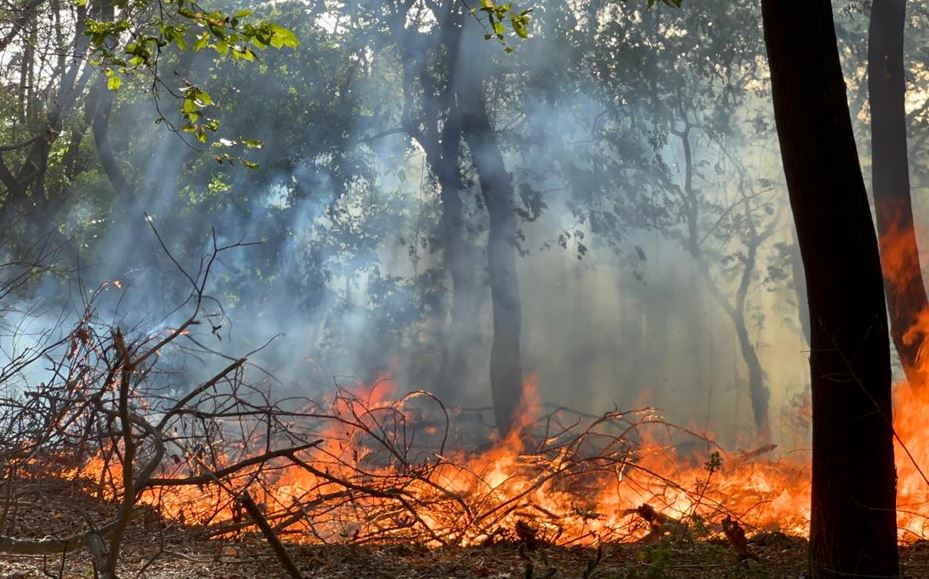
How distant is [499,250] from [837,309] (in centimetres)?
1117

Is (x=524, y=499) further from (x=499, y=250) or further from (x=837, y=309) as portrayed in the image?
(x=499, y=250)

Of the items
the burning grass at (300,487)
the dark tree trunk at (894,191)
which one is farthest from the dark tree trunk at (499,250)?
the dark tree trunk at (894,191)

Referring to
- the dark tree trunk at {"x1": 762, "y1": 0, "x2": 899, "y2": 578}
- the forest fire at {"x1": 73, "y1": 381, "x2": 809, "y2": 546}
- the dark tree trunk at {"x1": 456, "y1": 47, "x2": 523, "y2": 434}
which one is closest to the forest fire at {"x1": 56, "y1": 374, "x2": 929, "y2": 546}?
the forest fire at {"x1": 73, "y1": 381, "x2": 809, "y2": 546}

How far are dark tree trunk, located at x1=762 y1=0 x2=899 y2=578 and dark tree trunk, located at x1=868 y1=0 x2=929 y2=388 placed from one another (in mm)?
→ 4154

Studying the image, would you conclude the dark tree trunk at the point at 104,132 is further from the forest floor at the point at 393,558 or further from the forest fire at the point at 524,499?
the forest floor at the point at 393,558

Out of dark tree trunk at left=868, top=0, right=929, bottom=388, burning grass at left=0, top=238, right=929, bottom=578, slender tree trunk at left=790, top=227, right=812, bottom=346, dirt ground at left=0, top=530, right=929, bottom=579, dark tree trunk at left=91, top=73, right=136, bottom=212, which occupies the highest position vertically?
dark tree trunk at left=91, top=73, right=136, bottom=212

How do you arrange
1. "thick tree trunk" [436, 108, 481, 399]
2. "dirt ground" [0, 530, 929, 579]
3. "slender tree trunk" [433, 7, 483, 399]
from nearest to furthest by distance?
"dirt ground" [0, 530, 929, 579]
"slender tree trunk" [433, 7, 483, 399]
"thick tree trunk" [436, 108, 481, 399]

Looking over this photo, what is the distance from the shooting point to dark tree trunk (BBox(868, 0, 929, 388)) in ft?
26.5

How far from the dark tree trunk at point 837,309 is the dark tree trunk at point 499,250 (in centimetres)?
1074

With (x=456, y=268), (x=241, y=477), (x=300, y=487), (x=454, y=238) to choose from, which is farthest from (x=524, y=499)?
(x=456, y=268)

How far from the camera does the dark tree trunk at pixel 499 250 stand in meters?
15.1

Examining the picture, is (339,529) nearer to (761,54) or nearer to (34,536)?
(34,536)

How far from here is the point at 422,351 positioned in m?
21.2

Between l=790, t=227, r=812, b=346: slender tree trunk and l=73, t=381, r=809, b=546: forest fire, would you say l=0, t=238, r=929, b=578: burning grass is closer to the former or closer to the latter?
l=73, t=381, r=809, b=546: forest fire
